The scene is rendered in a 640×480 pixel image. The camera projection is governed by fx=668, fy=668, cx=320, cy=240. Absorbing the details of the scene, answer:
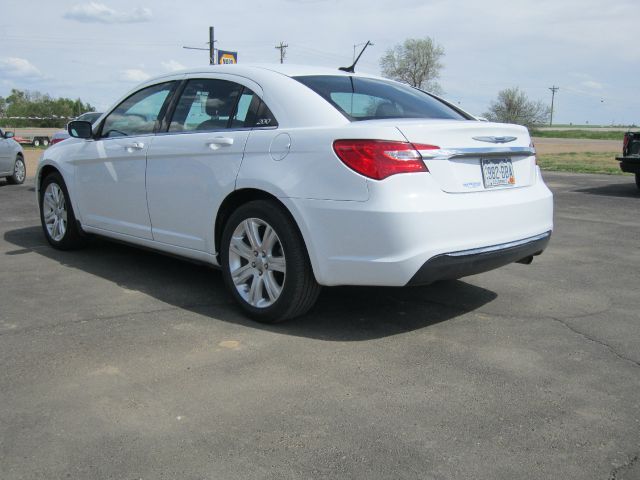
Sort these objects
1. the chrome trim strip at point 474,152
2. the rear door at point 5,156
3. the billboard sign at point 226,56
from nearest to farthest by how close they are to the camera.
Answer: the chrome trim strip at point 474,152 < the rear door at point 5,156 < the billboard sign at point 226,56

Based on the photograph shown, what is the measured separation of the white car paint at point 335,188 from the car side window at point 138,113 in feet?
0.81

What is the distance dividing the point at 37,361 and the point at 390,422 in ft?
6.42

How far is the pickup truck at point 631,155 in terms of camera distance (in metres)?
12.6

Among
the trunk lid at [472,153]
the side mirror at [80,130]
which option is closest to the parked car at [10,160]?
the side mirror at [80,130]

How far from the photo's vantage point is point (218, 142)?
176 inches

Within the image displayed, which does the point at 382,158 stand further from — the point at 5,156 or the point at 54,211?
the point at 5,156

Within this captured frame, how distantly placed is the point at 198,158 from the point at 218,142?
0.80 feet

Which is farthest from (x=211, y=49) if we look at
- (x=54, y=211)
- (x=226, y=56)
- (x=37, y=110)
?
(x=37, y=110)

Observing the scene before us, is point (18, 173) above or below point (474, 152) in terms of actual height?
below

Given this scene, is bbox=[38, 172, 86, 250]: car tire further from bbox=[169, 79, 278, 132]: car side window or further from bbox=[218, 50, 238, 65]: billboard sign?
bbox=[218, 50, 238, 65]: billboard sign

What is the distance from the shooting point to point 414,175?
3.73 m

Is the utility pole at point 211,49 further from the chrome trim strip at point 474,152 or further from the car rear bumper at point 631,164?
the chrome trim strip at point 474,152

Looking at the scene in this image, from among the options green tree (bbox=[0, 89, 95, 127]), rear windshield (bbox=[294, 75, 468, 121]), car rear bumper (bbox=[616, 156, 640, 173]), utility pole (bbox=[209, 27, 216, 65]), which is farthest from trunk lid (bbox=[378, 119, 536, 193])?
green tree (bbox=[0, 89, 95, 127])

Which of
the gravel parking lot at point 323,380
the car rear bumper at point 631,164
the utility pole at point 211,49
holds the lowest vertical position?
the gravel parking lot at point 323,380
